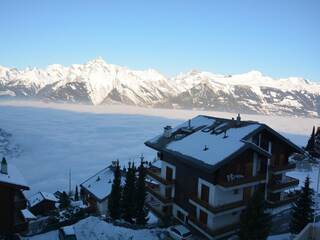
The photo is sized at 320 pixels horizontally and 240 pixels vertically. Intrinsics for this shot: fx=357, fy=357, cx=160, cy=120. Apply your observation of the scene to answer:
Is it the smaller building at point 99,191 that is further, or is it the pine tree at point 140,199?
the smaller building at point 99,191

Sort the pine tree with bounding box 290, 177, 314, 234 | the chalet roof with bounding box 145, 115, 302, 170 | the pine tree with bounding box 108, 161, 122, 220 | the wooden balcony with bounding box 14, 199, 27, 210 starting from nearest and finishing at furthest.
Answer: the wooden balcony with bounding box 14, 199, 27, 210
the chalet roof with bounding box 145, 115, 302, 170
the pine tree with bounding box 290, 177, 314, 234
the pine tree with bounding box 108, 161, 122, 220

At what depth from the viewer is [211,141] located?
117 feet

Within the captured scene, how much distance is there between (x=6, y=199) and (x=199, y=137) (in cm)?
1926

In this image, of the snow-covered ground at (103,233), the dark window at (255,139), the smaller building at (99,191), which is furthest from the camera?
the smaller building at (99,191)

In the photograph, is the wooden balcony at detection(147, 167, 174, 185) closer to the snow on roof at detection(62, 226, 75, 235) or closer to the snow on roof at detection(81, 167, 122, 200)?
the snow on roof at detection(62, 226, 75, 235)

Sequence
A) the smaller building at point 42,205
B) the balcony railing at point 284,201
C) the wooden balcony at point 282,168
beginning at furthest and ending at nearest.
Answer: the smaller building at point 42,205
the balcony railing at point 284,201
the wooden balcony at point 282,168

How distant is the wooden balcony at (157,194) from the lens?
40062 millimetres

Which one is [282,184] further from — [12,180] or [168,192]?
[12,180]

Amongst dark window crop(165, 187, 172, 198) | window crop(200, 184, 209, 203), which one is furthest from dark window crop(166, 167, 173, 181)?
window crop(200, 184, 209, 203)

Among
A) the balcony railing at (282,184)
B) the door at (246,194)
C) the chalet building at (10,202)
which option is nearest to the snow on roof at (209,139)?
the door at (246,194)

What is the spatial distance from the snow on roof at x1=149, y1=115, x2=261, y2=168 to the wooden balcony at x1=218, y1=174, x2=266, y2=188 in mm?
2262

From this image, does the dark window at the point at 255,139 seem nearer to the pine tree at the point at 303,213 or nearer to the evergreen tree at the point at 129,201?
the pine tree at the point at 303,213

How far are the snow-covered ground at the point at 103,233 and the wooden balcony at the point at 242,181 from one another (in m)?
8.89

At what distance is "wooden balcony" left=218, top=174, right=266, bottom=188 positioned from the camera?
32.1 meters
